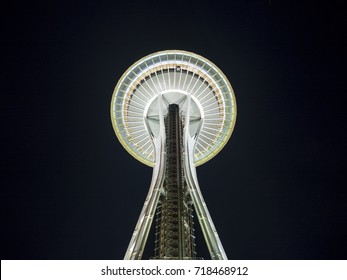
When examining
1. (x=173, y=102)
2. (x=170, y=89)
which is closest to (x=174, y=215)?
(x=173, y=102)

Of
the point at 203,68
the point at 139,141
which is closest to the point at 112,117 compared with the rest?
the point at 139,141

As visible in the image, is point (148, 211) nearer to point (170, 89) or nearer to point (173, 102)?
point (173, 102)

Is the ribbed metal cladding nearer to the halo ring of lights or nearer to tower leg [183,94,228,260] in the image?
tower leg [183,94,228,260]

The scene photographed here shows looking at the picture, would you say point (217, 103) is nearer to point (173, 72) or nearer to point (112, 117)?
point (173, 72)

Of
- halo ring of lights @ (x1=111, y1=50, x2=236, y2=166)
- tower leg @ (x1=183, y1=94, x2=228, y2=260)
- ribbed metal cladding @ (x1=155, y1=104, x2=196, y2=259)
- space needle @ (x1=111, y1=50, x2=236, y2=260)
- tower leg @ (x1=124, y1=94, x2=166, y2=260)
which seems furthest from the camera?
halo ring of lights @ (x1=111, y1=50, x2=236, y2=166)

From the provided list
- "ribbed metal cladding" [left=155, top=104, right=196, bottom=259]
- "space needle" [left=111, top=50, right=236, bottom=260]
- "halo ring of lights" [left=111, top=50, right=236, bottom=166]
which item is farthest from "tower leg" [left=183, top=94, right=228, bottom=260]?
"halo ring of lights" [left=111, top=50, right=236, bottom=166]

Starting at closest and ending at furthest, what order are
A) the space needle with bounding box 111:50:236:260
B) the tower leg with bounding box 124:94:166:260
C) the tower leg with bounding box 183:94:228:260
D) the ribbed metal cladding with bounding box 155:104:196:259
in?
the ribbed metal cladding with bounding box 155:104:196:259 < the tower leg with bounding box 124:94:166:260 < the tower leg with bounding box 183:94:228:260 < the space needle with bounding box 111:50:236:260
